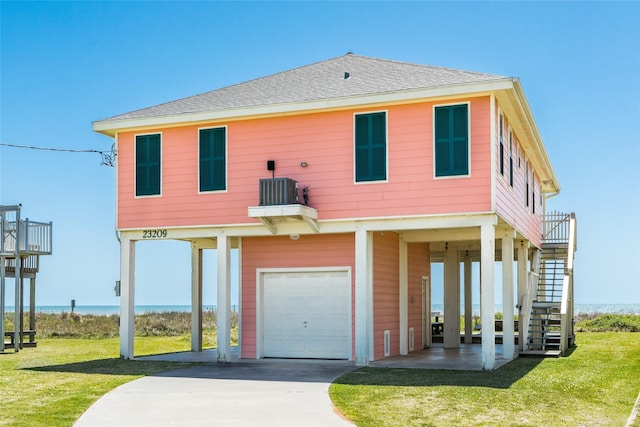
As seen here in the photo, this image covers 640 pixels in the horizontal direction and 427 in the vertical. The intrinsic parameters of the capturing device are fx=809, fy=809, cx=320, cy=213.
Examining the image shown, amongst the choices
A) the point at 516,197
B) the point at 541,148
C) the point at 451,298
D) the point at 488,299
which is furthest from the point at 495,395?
the point at 451,298

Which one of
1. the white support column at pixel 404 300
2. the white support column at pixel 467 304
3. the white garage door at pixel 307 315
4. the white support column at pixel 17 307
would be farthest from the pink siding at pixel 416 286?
the white support column at pixel 17 307

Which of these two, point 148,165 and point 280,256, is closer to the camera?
point 148,165

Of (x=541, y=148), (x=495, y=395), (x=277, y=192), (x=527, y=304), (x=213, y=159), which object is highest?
(x=541, y=148)

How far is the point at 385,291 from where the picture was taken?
20250 mm

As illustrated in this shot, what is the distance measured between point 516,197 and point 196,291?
30.0 ft

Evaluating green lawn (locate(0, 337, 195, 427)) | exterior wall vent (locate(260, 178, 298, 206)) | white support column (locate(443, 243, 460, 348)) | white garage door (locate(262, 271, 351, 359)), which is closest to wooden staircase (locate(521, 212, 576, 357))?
white support column (locate(443, 243, 460, 348))

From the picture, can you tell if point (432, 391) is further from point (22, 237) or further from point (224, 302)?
point (22, 237)

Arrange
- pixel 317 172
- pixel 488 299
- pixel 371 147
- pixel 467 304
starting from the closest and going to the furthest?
pixel 488 299 < pixel 371 147 < pixel 317 172 < pixel 467 304

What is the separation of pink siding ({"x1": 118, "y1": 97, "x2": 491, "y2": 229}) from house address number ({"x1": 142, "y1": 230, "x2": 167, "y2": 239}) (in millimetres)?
174

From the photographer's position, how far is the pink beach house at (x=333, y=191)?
16.7 metres

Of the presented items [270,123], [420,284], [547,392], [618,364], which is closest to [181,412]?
[547,392]

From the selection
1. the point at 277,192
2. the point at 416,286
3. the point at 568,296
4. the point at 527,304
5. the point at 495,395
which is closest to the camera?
the point at 495,395

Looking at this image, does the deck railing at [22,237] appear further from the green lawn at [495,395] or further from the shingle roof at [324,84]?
the green lawn at [495,395]

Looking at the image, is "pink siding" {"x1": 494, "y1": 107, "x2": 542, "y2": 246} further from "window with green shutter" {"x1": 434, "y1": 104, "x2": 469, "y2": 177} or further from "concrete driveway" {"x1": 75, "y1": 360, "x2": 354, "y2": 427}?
"concrete driveway" {"x1": 75, "y1": 360, "x2": 354, "y2": 427}
